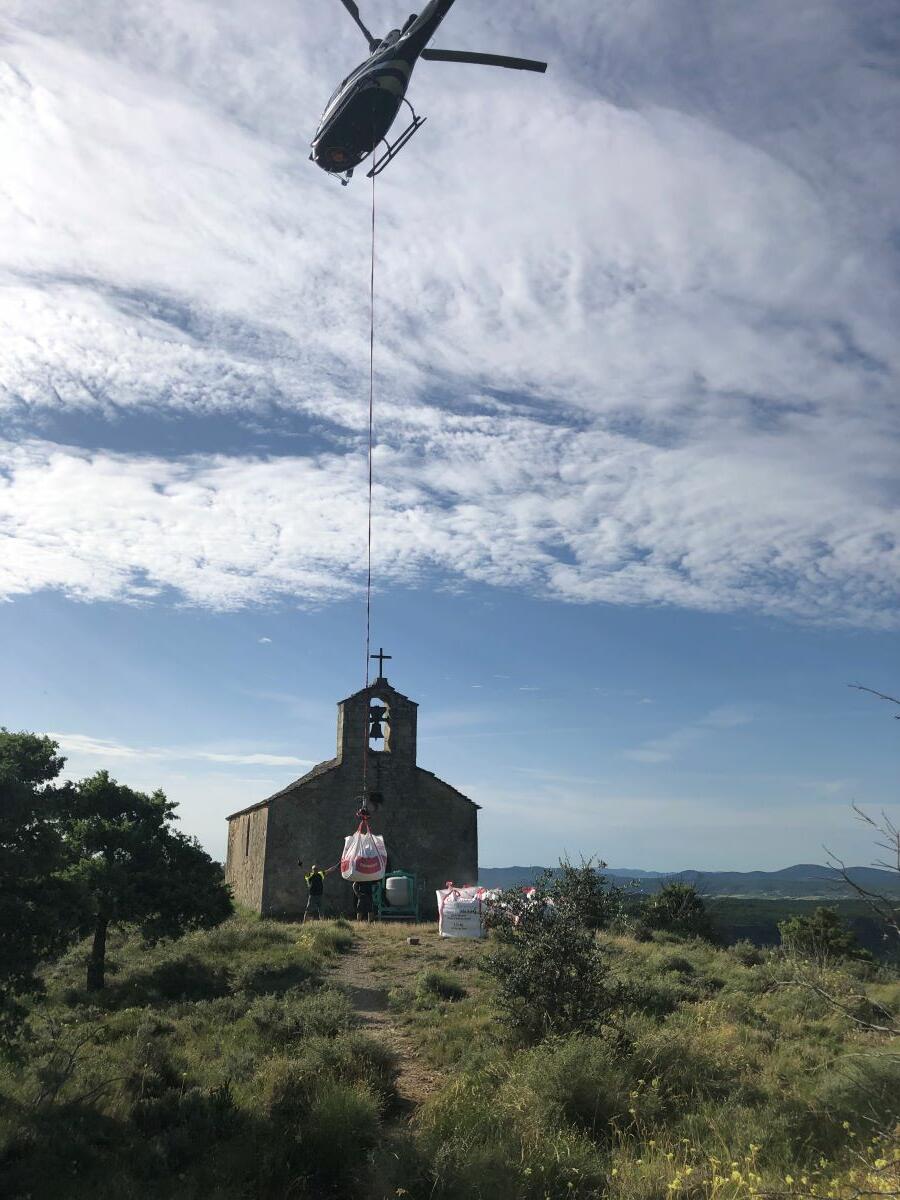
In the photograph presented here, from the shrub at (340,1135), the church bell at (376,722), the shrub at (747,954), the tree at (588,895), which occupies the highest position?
the church bell at (376,722)

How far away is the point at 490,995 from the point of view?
1570cm

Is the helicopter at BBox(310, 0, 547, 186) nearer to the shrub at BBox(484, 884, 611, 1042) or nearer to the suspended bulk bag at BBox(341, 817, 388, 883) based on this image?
the shrub at BBox(484, 884, 611, 1042)

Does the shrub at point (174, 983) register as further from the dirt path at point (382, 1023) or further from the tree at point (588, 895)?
the tree at point (588, 895)

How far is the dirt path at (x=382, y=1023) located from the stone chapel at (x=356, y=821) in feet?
26.3

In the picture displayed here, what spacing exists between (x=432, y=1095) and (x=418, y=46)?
15.5 meters

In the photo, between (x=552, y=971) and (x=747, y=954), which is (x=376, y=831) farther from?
(x=552, y=971)

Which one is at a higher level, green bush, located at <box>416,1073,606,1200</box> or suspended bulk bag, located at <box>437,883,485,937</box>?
suspended bulk bag, located at <box>437,883,485,937</box>

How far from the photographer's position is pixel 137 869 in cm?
1855

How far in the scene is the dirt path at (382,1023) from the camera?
37.9 ft

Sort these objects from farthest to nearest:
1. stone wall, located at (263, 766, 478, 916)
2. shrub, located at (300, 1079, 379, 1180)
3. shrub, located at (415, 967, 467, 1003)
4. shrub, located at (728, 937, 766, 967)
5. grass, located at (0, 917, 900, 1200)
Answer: stone wall, located at (263, 766, 478, 916) < shrub, located at (728, 937, 766, 967) < shrub, located at (415, 967, 467, 1003) < shrub, located at (300, 1079, 379, 1180) < grass, located at (0, 917, 900, 1200)

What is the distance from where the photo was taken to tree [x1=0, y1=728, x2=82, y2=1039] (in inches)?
430

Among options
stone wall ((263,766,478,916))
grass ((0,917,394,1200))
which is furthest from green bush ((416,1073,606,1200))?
stone wall ((263,766,478,916))

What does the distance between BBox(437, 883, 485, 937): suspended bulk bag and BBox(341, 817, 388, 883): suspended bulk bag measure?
2587mm

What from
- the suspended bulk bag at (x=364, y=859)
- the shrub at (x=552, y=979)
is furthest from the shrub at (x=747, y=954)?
the shrub at (x=552, y=979)
